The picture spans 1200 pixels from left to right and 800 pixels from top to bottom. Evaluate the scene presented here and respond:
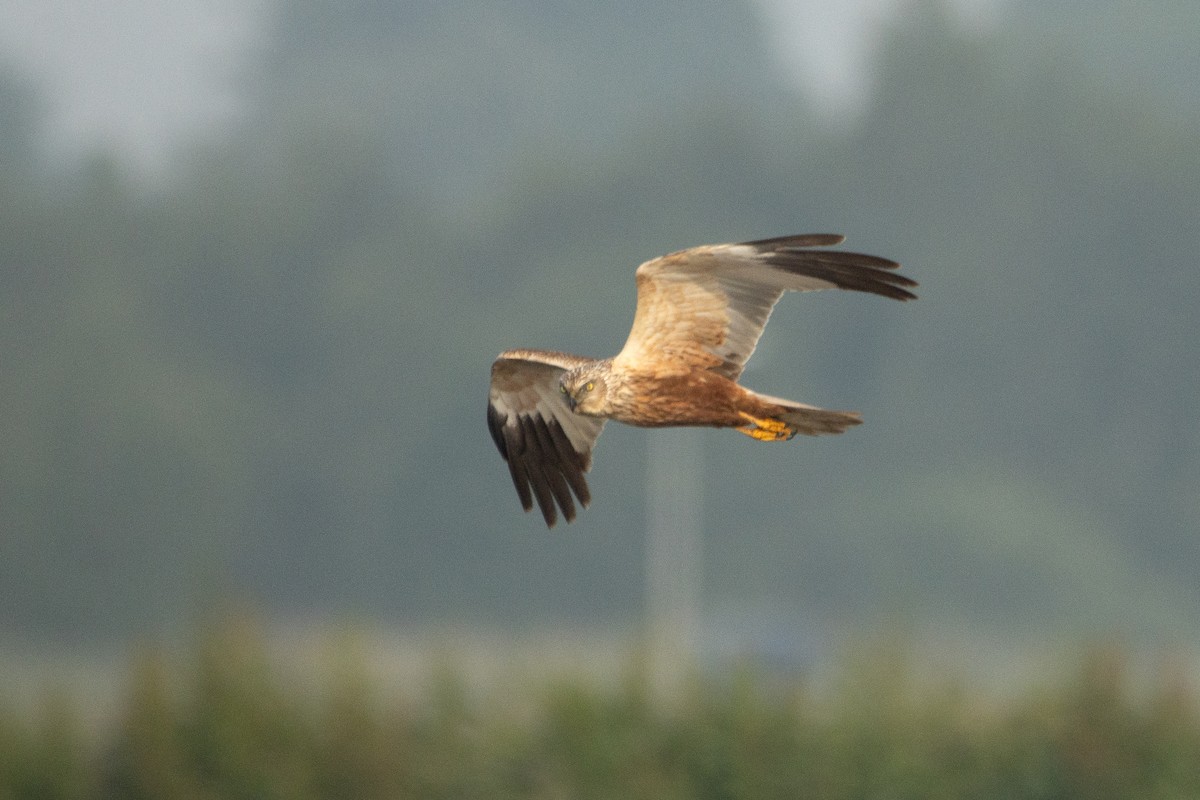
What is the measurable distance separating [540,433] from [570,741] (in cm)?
800

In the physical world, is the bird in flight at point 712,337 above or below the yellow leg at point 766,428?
above

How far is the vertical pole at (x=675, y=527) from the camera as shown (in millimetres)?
47219

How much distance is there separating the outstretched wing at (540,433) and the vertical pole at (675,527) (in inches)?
1245

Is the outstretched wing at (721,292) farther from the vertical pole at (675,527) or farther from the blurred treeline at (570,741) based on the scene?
the vertical pole at (675,527)

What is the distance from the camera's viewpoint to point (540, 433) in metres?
11.1

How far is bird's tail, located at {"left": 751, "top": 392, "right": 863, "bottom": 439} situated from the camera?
878cm

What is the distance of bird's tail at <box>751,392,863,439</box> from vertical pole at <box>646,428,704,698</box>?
33734 millimetres

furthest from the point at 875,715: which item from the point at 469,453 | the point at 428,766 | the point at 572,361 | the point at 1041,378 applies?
the point at 1041,378

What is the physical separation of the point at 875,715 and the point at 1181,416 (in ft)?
145

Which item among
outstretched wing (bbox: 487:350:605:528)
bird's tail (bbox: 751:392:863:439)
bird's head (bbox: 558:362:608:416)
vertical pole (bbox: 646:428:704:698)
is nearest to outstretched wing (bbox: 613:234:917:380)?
bird's head (bbox: 558:362:608:416)

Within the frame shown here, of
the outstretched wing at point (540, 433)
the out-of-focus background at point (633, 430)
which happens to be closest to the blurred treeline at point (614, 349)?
the out-of-focus background at point (633, 430)

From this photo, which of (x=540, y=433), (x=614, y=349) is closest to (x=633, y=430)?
(x=614, y=349)

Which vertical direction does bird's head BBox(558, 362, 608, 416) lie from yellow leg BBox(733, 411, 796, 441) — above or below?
above

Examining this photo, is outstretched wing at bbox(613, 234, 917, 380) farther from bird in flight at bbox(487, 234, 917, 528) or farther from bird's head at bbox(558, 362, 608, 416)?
bird's head at bbox(558, 362, 608, 416)
